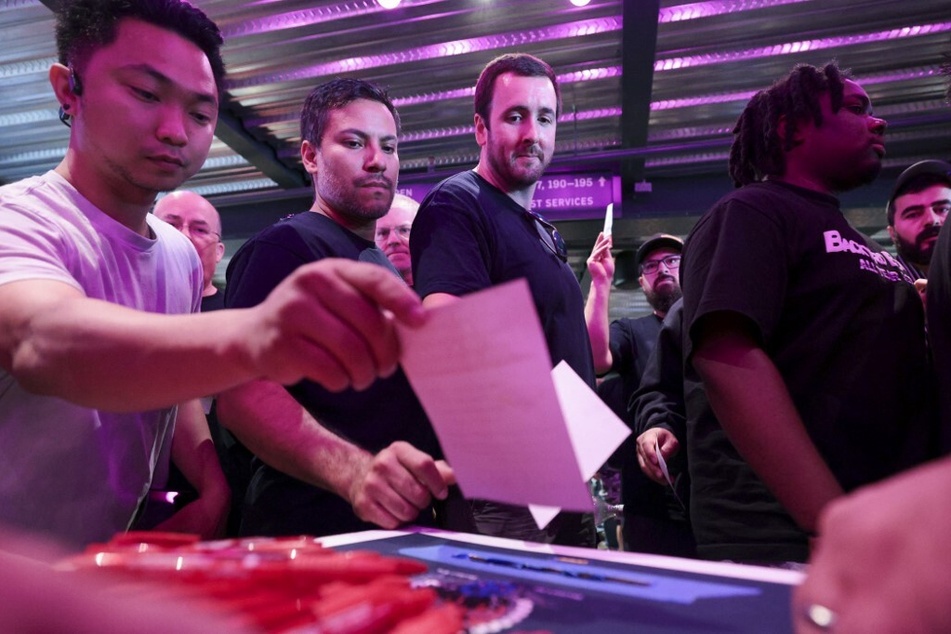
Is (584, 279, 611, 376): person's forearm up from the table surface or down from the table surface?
up

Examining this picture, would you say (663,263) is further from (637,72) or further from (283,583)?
(283,583)

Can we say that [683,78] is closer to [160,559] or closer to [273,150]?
[273,150]

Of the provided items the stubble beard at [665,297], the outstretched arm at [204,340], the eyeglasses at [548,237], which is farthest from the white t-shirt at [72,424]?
the stubble beard at [665,297]

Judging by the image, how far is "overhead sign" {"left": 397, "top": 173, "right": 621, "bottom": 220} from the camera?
4781 millimetres

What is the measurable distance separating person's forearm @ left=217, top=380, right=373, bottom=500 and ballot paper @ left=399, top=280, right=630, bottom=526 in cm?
39

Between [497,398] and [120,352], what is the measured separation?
453 millimetres

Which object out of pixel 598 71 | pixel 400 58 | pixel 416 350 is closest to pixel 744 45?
pixel 598 71

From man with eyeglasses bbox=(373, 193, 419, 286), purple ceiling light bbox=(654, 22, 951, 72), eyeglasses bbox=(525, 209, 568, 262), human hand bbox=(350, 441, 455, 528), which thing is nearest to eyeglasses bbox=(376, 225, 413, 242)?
man with eyeglasses bbox=(373, 193, 419, 286)

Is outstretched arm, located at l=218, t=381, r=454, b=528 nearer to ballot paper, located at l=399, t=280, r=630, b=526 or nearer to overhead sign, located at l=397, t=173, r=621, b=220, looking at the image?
ballot paper, located at l=399, t=280, r=630, b=526

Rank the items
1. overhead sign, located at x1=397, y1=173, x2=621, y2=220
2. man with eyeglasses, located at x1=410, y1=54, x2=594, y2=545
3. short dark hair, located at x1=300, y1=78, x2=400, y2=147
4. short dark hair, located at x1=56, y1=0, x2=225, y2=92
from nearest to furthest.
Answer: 1. short dark hair, located at x1=56, y1=0, x2=225, y2=92
2. man with eyeglasses, located at x1=410, y1=54, x2=594, y2=545
3. short dark hair, located at x1=300, y1=78, x2=400, y2=147
4. overhead sign, located at x1=397, y1=173, x2=621, y2=220

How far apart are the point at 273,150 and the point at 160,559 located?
15.5 ft

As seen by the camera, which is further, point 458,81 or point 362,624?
point 458,81

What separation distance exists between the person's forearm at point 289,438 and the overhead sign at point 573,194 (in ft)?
12.0

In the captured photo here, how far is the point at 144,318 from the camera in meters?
0.80
